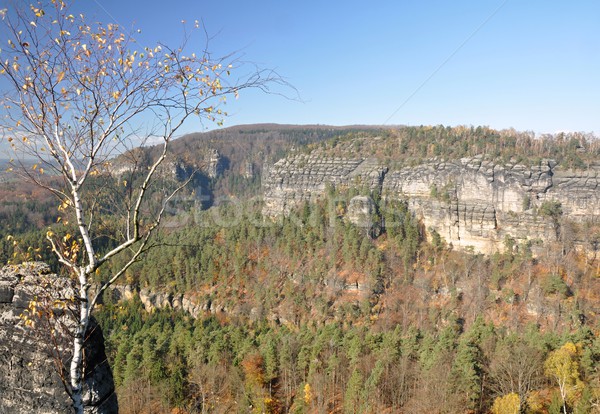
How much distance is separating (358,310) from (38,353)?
149 ft

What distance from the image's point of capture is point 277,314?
51.1 m

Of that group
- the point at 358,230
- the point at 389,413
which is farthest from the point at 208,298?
the point at 389,413

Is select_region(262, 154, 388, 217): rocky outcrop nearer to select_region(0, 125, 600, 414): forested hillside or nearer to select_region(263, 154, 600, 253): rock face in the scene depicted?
select_region(263, 154, 600, 253): rock face

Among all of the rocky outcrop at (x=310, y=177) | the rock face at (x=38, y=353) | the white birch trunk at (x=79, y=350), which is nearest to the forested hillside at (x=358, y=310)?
the rock face at (x=38, y=353)

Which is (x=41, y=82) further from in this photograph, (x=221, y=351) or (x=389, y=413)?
(x=221, y=351)

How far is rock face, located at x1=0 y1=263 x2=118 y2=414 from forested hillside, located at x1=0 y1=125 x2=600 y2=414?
616 mm

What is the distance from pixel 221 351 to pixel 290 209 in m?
46.4

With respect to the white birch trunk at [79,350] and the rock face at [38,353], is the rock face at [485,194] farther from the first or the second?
the white birch trunk at [79,350]

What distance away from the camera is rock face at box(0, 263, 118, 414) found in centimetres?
520

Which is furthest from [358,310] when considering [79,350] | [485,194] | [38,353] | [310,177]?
[79,350]

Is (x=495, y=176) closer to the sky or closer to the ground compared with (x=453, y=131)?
closer to the ground

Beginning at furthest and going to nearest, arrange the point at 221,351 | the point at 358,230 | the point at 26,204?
the point at 26,204 < the point at 358,230 < the point at 221,351

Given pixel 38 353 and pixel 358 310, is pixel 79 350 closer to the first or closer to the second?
pixel 38 353

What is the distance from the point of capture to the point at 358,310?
48.0m
